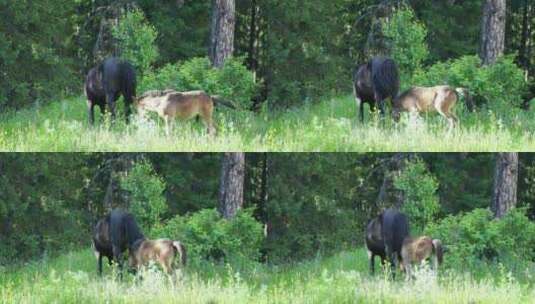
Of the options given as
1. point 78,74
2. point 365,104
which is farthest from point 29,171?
point 365,104

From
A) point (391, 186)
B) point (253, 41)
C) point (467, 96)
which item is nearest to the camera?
point (253, 41)

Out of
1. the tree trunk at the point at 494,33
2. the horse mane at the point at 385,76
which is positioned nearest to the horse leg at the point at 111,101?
the horse mane at the point at 385,76

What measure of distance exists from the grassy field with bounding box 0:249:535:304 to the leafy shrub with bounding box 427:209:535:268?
33.3 inches

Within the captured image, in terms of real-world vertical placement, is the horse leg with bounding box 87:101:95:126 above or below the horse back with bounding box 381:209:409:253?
above

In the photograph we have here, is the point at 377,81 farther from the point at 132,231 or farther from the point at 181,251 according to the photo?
the point at 132,231


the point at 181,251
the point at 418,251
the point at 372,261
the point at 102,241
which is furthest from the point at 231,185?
the point at 418,251

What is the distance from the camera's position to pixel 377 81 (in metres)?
14.9

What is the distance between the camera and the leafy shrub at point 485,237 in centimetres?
1599

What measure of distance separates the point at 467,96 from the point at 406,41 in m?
1.23

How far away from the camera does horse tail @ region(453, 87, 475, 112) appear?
1523 centimetres

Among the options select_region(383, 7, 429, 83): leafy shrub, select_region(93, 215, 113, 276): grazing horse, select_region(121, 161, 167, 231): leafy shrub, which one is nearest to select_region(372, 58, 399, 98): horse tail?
select_region(383, 7, 429, 83): leafy shrub

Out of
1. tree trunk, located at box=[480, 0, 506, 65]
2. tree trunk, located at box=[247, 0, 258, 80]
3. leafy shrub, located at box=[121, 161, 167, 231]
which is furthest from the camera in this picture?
tree trunk, located at box=[480, 0, 506, 65]

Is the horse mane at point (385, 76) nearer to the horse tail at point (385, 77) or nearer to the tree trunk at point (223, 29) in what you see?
the horse tail at point (385, 77)

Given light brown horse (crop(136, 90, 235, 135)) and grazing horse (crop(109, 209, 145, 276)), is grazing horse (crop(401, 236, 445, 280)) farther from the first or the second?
grazing horse (crop(109, 209, 145, 276))
